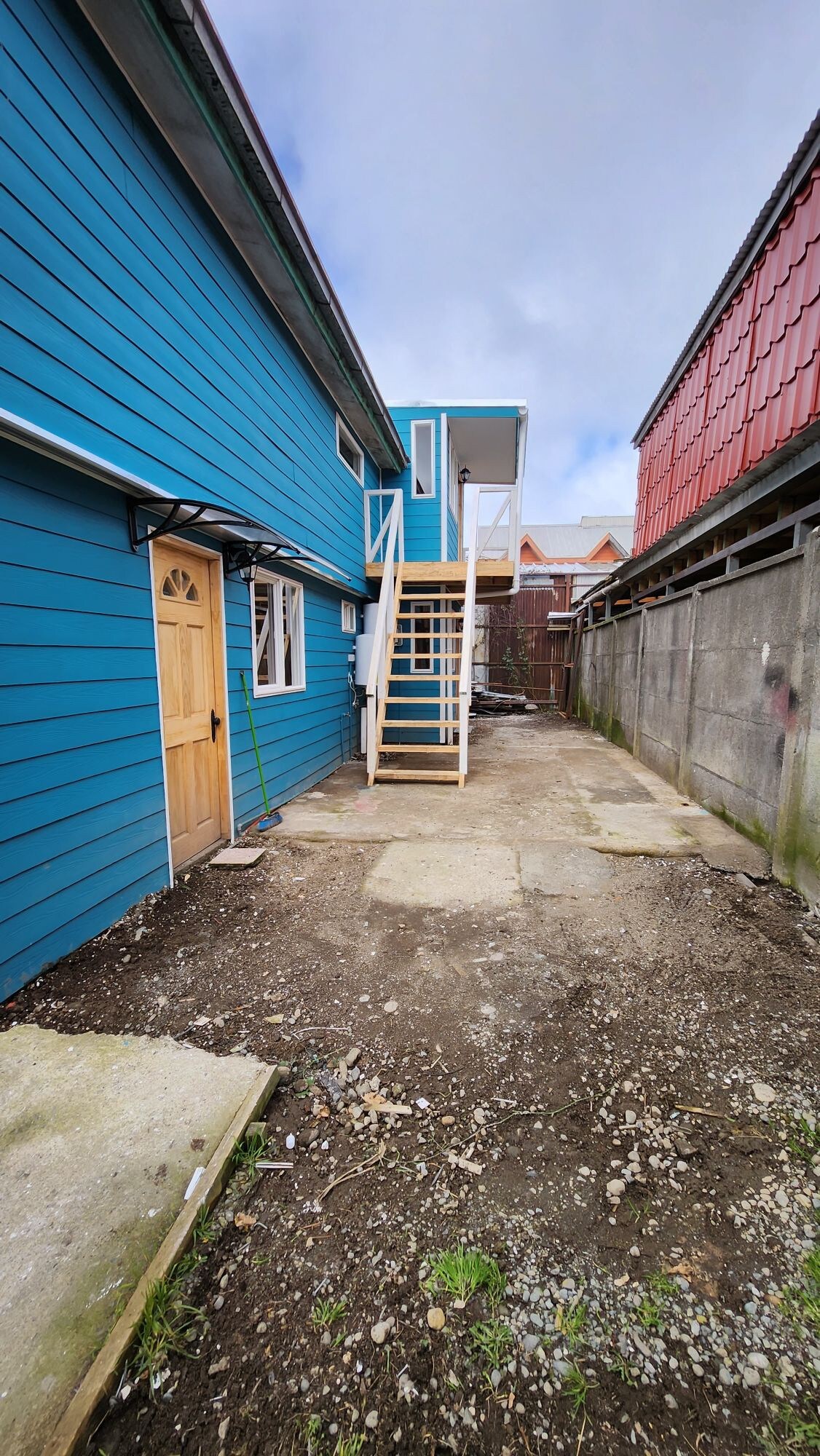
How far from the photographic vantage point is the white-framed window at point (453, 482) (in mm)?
9898

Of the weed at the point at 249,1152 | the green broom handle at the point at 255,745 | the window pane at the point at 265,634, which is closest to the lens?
the weed at the point at 249,1152

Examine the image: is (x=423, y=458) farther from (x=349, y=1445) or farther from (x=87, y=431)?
(x=349, y=1445)

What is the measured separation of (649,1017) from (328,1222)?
1.47 m

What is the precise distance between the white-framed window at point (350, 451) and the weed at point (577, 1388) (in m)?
7.41

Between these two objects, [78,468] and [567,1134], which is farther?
[78,468]

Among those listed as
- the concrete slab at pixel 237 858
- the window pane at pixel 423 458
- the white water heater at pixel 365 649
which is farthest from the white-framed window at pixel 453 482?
the concrete slab at pixel 237 858

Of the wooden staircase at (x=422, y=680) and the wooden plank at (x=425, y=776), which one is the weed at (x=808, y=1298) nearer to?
the wooden staircase at (x=422, y=680)

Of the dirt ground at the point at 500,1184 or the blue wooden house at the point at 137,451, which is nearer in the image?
the dirt ground at the point at 500,1184

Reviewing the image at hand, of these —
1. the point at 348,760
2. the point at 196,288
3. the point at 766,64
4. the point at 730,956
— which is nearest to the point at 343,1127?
the point at 730,956

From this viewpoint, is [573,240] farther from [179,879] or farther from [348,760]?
[179,879]

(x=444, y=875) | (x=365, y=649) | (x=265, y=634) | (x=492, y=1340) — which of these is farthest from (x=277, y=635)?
(x=492, y=1340)

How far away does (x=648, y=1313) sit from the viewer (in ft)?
4.13

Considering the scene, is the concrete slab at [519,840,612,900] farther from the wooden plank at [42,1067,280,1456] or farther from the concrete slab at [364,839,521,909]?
the wooden plank at [42,1067,280,1456]

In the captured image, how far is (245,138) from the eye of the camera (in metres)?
3.31
